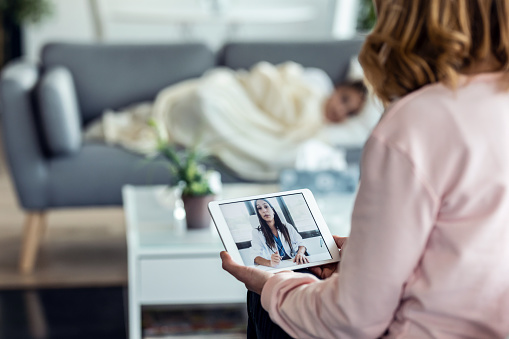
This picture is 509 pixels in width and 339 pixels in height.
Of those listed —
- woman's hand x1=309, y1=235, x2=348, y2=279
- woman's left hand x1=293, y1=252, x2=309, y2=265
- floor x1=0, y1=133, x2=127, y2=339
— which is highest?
woman's left hand x1=293, y1=252, x2=309, y2=265

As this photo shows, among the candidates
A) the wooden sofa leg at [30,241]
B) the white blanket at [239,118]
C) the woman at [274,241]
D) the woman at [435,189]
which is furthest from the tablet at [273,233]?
the wooden sofa leg at [30,241]

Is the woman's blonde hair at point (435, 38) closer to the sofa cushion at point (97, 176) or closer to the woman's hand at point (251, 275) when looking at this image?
the woman's hand at point (251, 275)

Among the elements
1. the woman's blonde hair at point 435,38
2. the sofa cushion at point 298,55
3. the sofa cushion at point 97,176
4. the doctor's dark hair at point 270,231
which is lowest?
the sofa cushion at point 97,176

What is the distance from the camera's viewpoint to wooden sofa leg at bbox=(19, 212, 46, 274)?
2.45 m

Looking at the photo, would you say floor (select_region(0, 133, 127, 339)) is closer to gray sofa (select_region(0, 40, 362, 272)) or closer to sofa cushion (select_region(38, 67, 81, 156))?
gray sofa (select_region(0, 40, 362, 272))

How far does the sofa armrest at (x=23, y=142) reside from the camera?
251cm

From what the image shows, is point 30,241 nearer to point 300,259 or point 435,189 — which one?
point 300,259

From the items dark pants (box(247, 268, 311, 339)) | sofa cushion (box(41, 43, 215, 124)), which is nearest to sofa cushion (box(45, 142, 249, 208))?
sofa cushion (box(41, 43, 215, 124))

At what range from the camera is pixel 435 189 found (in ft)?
2.35

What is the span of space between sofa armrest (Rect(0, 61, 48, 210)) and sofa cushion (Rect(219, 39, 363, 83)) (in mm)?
999

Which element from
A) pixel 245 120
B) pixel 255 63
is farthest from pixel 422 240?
pixel 255 63

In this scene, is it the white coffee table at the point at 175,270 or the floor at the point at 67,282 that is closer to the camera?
the white coffee table at the point at 175,270

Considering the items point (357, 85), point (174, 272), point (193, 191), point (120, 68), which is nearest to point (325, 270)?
point (174, 272)

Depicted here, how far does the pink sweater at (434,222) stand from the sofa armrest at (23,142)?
1976 mm
